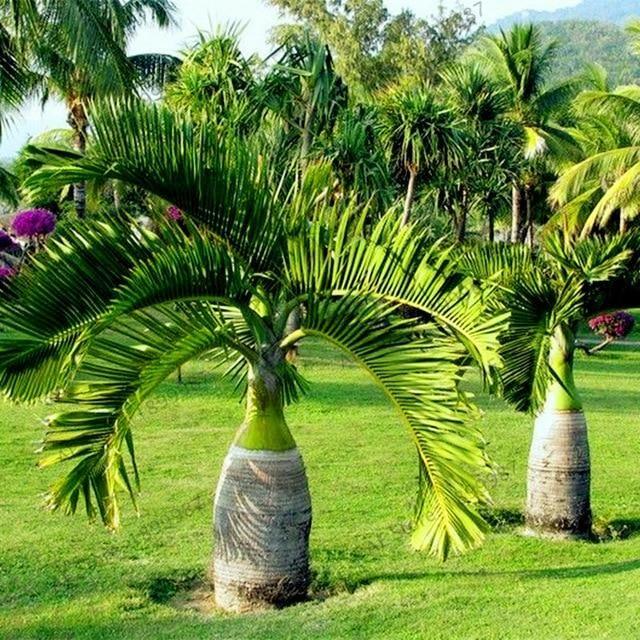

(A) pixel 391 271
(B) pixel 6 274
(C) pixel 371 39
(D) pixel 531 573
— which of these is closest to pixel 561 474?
(D) pixel 531 573

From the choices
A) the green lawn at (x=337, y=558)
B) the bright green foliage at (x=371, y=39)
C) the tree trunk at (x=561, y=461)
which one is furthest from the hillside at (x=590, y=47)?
the tree trunk at (x=561, y=461)

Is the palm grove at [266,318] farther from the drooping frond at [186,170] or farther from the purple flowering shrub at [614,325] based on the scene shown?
the purple flowering shrub at [614,325]

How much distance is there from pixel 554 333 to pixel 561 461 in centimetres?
95

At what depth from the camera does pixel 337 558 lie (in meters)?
7.21

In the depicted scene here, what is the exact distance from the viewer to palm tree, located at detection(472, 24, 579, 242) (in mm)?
28688

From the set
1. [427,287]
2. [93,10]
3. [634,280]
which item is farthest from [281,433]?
[93,10]

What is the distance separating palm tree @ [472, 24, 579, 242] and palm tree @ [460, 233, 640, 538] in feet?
67.9

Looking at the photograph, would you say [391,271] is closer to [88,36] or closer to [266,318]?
[266,318]

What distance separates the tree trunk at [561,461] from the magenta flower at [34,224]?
10203mm

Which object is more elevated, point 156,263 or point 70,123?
point 70,123

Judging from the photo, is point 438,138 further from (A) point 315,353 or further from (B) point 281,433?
(B) point 281,433

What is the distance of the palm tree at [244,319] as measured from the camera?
5000mm

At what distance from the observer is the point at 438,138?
17.6 metres

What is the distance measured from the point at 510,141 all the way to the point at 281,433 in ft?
66.3
